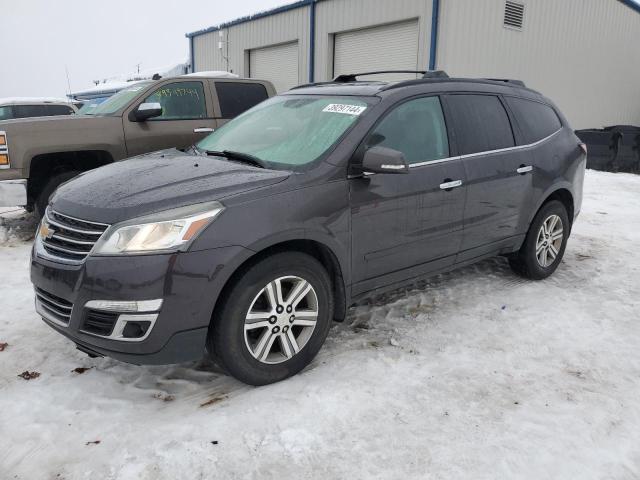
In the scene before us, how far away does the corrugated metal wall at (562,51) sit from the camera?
12602 mm

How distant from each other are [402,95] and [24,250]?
4.30 metres

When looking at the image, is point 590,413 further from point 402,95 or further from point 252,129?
point 252,129

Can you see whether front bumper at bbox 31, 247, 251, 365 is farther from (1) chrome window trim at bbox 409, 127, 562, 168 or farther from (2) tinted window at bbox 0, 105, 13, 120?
(2) tinted window at bbox 0, 105, 13, 120

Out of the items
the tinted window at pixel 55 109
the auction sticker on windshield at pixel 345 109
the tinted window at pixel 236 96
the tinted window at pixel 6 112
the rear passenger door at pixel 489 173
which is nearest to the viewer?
the auction sticker on windshield at pixel 345 109

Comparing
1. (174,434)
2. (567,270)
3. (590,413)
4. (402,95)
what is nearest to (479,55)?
(567,270)

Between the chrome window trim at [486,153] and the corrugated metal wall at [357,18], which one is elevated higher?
the corrugated metal wall at [357,18]

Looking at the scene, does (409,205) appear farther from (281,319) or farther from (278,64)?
(278,64)

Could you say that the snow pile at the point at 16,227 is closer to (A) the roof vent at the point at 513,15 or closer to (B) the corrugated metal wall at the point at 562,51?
(B) the corrugated metal wall at the point at 562,51

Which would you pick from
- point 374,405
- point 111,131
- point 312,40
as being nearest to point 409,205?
point 374,405

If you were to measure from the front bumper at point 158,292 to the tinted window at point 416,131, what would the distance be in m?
1.33

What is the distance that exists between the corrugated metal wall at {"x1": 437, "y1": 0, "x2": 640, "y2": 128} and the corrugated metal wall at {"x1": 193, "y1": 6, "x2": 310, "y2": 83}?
211 inches

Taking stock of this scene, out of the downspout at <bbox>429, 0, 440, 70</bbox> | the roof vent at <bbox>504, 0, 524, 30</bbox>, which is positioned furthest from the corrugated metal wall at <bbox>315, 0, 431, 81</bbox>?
the roof vent at <bbox>504, 0, 524, 30</bbox>

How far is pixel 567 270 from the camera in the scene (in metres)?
5.05

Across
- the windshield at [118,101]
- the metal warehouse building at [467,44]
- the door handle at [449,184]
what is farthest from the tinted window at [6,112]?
the door handle at [449,184]
